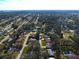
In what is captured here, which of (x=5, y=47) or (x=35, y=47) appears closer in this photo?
(x=35, y=47)

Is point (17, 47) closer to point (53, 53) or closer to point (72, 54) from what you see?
point (53, 53)

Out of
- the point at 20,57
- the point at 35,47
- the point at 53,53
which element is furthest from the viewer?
the point at 35,47

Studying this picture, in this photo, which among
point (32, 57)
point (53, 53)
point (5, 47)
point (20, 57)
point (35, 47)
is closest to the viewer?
point (32, 57)

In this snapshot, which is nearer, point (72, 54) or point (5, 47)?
point (72, 54)

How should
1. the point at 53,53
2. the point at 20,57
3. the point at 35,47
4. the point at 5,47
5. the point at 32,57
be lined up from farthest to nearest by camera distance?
1. the point at 5,47
2. the point at 35,47
3. the point at 53,53
4. the point at 20,57
5. the point at 32,57

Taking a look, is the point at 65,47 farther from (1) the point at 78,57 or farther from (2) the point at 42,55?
(2) the point at 42,55

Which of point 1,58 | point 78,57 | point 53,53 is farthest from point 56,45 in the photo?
point 1,58

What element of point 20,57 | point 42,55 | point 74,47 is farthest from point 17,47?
point 74,47

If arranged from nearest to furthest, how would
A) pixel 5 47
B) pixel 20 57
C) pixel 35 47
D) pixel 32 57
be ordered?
pixel 32 57, pixel 20 57, pixel 35 47, pixel 5 47

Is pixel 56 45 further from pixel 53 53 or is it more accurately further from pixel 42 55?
pixel 42 55
